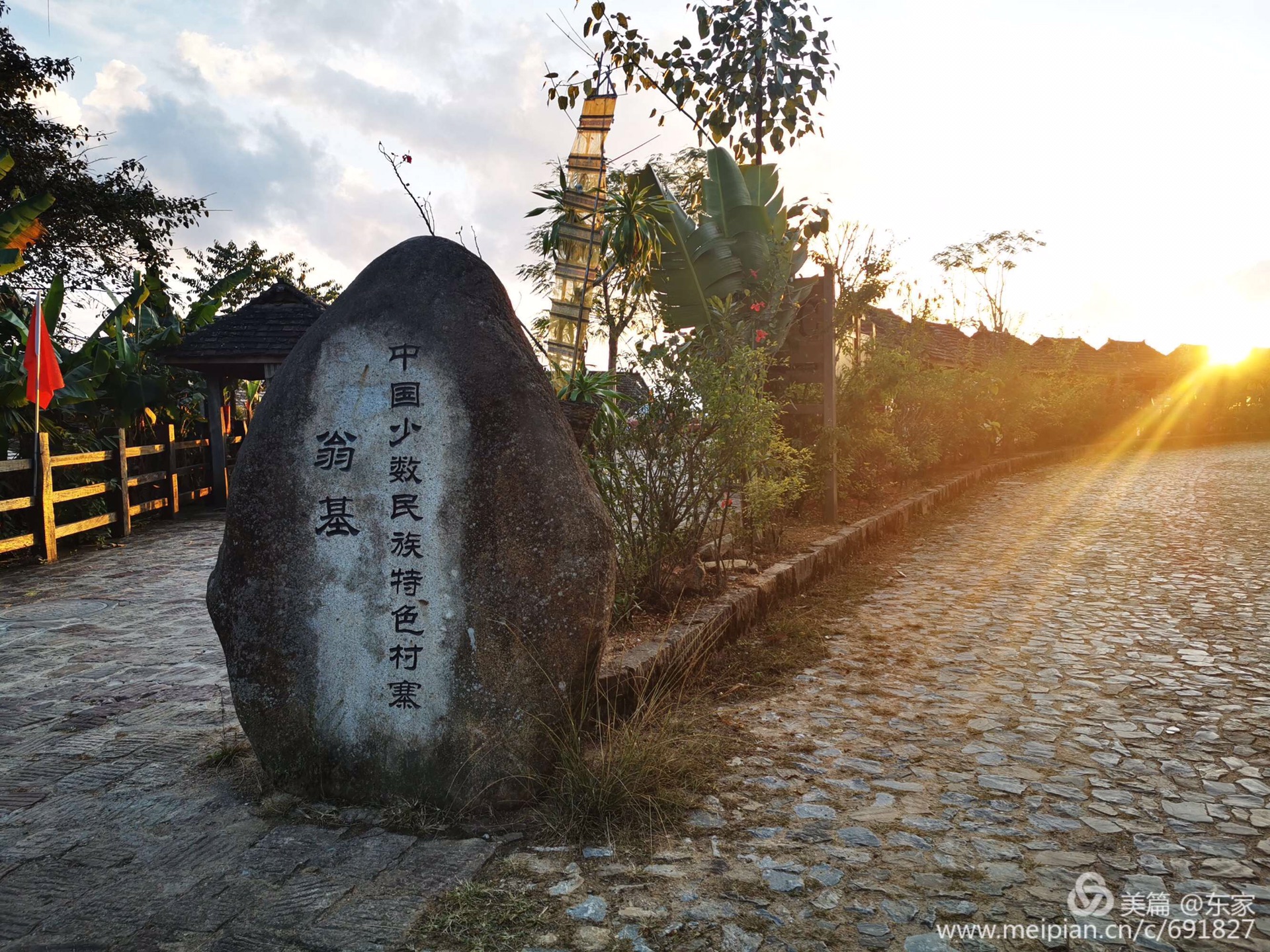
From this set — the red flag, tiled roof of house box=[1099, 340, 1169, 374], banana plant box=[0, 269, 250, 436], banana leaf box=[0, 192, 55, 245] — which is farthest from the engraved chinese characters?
tiled roof of house box=[1099, 340, 1169, 374]

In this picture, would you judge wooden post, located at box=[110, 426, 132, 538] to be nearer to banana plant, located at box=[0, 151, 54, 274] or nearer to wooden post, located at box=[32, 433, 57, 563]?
wooden post, located at box=[32, 433, 57, 563]

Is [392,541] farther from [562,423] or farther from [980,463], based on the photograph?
[980,463]

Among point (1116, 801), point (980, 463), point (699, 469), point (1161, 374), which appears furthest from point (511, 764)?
point (1161, 374)

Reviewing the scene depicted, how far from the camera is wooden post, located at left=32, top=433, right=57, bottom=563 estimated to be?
9438 mm

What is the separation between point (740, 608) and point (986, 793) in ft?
8.18

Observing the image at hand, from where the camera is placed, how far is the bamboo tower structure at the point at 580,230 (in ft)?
23.4

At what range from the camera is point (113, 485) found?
11.3m

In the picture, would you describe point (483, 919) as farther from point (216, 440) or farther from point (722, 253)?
point (216, 440)

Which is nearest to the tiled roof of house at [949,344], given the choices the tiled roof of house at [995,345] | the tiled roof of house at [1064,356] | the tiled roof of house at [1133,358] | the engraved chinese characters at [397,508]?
the tiled roof of house at [995,345]

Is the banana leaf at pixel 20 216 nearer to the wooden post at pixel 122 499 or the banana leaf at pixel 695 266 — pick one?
the wooden post at pixel 122 499

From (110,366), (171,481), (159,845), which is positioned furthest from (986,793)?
(171,481)

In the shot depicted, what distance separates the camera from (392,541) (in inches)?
135

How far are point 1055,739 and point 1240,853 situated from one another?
111 cm

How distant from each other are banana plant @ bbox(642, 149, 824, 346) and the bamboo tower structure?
1638 millimetres
